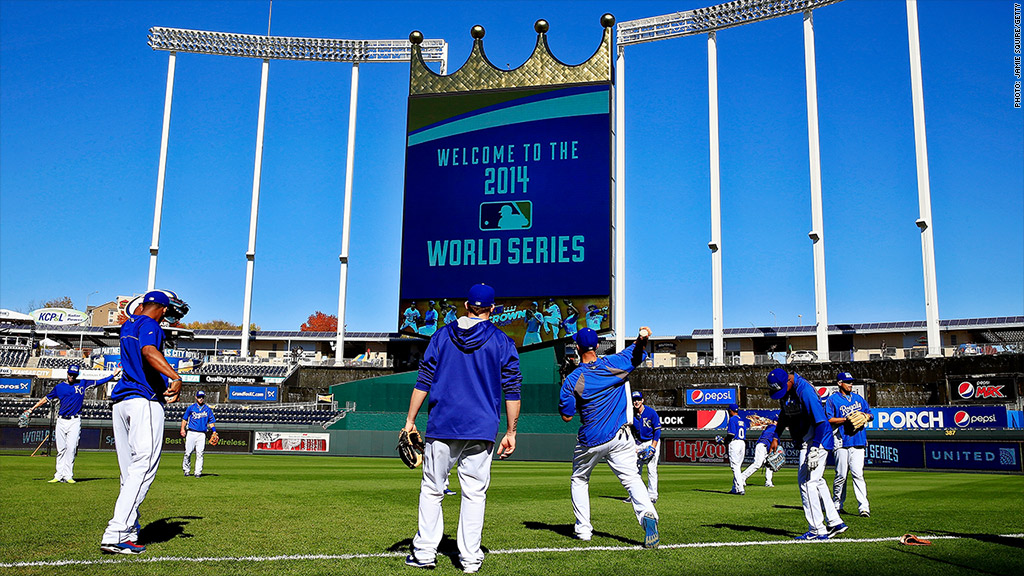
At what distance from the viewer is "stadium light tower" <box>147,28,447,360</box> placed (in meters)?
46.2

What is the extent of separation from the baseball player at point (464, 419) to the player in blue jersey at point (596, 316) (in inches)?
1075

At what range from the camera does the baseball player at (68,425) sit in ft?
47.1

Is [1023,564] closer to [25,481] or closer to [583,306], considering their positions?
[25,481]

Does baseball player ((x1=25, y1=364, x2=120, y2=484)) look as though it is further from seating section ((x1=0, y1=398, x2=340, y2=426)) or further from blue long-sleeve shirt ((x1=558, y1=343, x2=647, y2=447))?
seating section ((x1=0, y1=398, x2=340, y2=426))

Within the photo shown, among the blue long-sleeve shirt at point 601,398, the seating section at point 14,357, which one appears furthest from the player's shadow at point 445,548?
the seating section at point 14,357

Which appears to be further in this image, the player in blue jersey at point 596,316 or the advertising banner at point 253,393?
the advertising banner at point 253,393

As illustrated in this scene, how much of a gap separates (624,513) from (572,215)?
24491 mm

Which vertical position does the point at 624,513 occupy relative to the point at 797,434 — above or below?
below

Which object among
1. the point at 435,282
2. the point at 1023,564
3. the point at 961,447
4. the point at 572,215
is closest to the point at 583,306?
the point at 572,215

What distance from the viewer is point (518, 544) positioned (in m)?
7.24

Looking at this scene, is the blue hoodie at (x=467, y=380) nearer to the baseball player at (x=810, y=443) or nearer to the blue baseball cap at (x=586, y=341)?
the blue baseball cap at (x=586, y=341)

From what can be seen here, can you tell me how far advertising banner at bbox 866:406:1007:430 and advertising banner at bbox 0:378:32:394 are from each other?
4987 centimetres

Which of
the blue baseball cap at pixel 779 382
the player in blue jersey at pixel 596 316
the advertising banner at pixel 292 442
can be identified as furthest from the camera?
the player in blue jersey at pixel 596 316

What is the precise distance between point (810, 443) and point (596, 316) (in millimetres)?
25086
